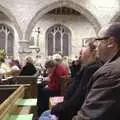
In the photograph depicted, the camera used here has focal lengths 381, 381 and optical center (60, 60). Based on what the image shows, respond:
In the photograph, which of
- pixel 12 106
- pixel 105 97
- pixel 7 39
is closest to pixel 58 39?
pixel 7 39

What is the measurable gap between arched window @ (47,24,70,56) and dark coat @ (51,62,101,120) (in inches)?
830

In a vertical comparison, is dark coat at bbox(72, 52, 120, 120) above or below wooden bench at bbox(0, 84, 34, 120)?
above

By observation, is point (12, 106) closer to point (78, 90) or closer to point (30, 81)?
point (78, 90)

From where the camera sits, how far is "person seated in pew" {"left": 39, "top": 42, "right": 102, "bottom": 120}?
12.1 feet

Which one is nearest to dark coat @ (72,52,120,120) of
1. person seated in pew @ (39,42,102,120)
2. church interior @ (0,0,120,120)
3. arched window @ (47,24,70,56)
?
person seated in pew @ (39,42,102,120)

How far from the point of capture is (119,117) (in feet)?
5.67

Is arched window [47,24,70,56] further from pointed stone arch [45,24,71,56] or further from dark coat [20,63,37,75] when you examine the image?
dark coat [20,63,37,75]

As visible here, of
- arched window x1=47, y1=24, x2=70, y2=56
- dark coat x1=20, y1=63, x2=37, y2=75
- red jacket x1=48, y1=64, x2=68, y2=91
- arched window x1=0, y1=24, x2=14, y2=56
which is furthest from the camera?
arched window x1=47, y1=24, x2=70, y2=56

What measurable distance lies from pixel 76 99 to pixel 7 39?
21.7 meters

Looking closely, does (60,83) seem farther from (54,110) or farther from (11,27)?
(11,27)

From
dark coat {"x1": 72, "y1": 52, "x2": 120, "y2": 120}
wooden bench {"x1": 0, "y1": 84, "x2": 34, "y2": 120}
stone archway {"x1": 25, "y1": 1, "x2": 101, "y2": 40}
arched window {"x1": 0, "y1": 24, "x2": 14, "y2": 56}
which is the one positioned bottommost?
wooden bench {"x1": 0, "y1": 84, "x2": 34, "y2": 120}

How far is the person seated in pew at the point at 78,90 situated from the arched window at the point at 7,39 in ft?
68.4

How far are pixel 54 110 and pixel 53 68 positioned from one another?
4.33 meters

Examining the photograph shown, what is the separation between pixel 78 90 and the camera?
3715 mm
